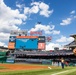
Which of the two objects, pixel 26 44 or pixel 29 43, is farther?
pixel 26 44

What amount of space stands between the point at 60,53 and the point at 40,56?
1059 centimetres

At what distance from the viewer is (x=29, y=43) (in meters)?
95.3

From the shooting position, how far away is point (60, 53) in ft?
294

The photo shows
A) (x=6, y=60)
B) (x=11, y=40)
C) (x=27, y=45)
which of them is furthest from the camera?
(x=11, y=40)

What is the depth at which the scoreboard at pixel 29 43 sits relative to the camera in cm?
9471

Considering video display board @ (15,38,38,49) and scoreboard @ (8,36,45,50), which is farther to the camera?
scoreboard @ (8,36,45,50)

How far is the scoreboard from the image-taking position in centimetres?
9471

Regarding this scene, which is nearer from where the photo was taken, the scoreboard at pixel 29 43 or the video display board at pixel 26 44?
the video display board at pixel 26 44

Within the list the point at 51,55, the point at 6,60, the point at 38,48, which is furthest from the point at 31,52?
the point at 6,60

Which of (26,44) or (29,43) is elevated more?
(29,43)

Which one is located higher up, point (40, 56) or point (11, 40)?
point (11, 40)

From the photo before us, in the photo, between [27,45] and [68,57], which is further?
[27,45]

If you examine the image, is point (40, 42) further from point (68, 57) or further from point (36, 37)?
point (68, 57)

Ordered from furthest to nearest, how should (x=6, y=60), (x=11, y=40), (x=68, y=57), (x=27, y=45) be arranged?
(x=11, y=40)
(x=27, y=45)
(x=68, y=57)
(x=6, y=60)
